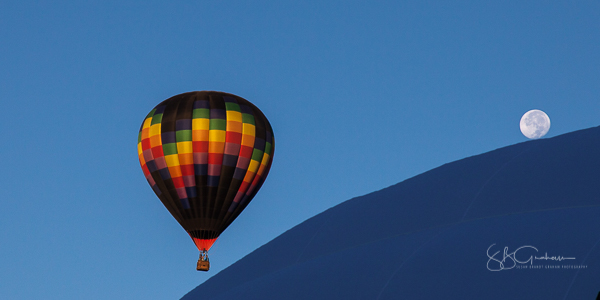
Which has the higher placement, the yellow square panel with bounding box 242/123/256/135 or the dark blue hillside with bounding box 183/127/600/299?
the yellow square panel with bounding box 242/123/256/135

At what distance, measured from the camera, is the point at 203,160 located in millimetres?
49000

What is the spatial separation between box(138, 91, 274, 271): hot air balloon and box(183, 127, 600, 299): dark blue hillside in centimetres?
1034

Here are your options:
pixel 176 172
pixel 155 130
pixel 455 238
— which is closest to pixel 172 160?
pixel 176 172

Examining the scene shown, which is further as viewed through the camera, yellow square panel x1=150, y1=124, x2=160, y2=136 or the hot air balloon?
yellow square panel x1=150, y1=124, x2=160, y2=136

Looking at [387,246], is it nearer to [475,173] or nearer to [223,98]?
[475,173]

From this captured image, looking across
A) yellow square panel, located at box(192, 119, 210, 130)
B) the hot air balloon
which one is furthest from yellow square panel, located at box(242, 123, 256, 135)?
yellow square panel, located at box(192, 119, 210, 130)

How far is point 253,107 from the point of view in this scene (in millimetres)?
52312

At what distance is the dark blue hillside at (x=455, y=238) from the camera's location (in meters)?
23.8

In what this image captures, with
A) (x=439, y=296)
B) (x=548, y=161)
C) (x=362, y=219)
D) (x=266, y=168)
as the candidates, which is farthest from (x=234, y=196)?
(x=439, y=296)

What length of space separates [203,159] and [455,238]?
955 inches

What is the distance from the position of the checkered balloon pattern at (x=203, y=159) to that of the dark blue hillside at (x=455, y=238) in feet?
33.9

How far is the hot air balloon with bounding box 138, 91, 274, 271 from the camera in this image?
48969 millimetres

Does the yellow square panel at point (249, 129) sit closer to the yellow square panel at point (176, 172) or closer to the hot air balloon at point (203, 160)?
the hot air balloon at point (203, 160)

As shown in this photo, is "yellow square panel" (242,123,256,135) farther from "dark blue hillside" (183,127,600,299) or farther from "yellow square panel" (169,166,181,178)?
"dark blue hillside" (183,127,600,299)
